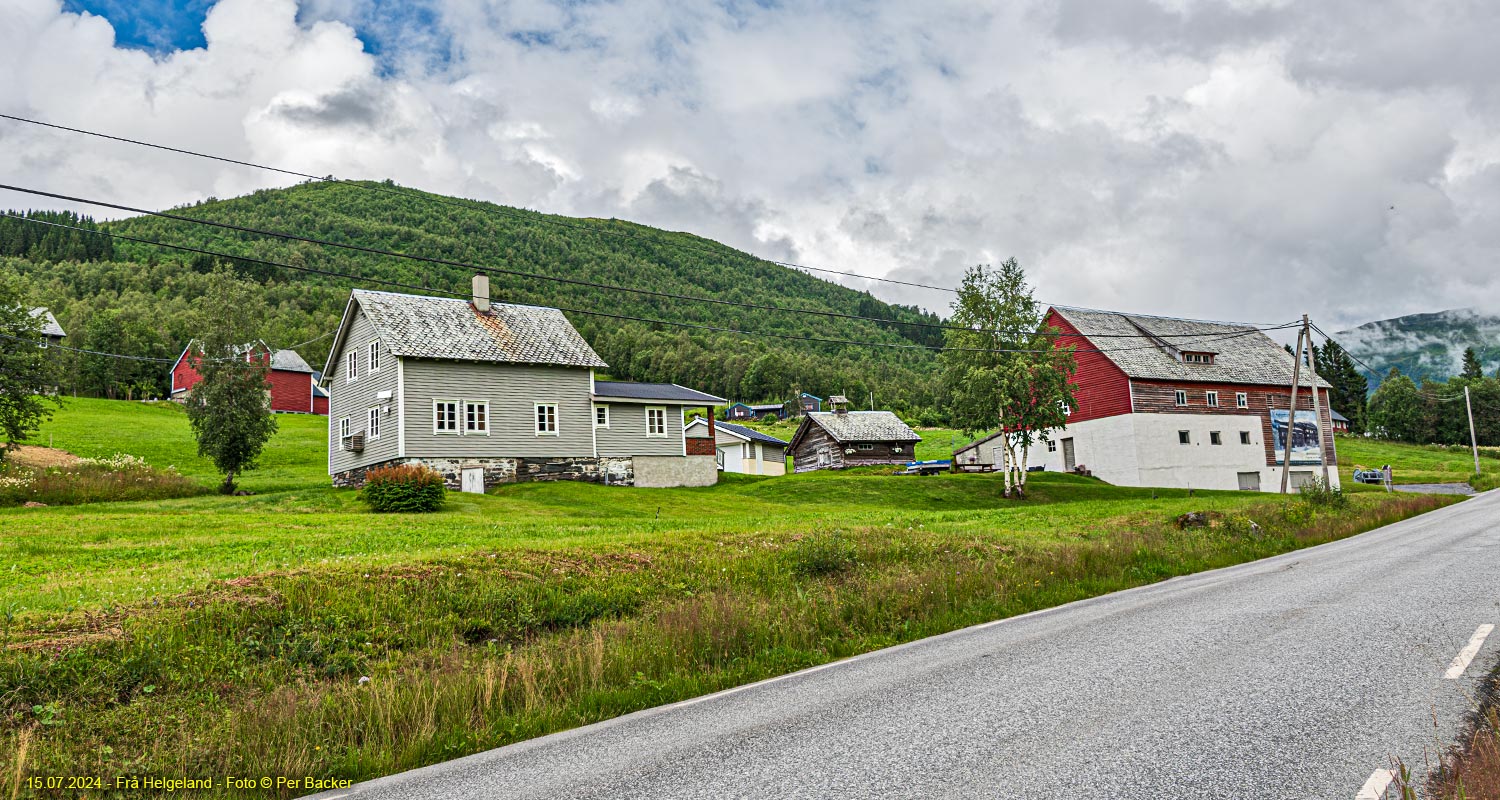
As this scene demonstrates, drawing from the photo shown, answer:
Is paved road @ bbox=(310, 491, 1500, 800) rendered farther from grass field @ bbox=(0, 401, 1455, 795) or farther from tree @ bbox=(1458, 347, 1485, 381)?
tree @ bbox=(1458, 347, 1485, 381)

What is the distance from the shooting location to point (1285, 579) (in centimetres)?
1347

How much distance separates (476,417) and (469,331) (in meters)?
4.37

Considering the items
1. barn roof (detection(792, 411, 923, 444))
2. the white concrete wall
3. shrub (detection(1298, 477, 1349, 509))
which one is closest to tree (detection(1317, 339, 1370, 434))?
the white concrete wall

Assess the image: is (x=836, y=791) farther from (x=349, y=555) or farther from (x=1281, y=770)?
(x=349, y=555)

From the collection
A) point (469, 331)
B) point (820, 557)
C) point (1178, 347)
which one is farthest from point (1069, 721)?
point (1178, 347)

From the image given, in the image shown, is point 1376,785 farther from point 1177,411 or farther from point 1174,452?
point 1177,411

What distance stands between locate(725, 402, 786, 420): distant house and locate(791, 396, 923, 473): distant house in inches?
1887

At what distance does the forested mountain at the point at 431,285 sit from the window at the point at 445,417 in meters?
57.1

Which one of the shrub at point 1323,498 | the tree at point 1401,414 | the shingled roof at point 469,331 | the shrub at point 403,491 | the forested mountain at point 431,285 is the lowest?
the shrub at point 1323,498

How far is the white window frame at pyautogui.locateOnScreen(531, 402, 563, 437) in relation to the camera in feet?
133

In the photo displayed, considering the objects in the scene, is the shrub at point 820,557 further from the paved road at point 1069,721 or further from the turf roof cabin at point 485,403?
the turf roof cabin at point 485,403

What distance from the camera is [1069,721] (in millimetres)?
6219

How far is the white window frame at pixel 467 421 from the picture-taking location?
1515 inches

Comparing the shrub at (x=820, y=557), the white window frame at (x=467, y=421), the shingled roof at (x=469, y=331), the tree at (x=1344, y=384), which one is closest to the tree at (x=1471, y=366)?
the tree at (x=1344, y=384)
